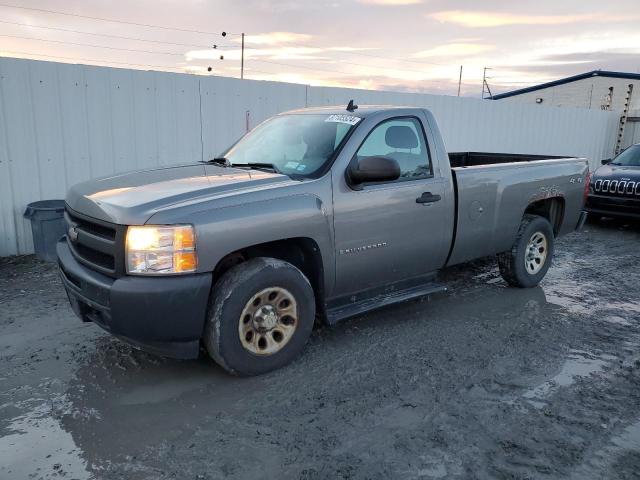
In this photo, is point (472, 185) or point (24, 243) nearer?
point (472, 185)

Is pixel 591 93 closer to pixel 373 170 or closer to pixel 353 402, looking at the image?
pixel 373 170

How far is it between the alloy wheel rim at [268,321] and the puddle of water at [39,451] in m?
1.21

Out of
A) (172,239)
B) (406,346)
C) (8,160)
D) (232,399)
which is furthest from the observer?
(8,160)

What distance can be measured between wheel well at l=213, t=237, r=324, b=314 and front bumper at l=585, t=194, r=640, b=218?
7.46 metres

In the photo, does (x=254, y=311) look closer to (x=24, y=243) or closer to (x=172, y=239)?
(x=172, y=239)

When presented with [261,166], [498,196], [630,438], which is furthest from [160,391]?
[498,196]

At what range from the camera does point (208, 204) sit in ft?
11.3

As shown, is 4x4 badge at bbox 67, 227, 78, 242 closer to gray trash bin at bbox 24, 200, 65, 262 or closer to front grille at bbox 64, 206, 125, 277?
front grille at bbox 64, 206, 125, 277

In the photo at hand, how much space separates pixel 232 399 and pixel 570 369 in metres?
2.52

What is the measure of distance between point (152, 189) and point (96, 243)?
52 centimetres

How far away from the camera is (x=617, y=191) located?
9.47 meters

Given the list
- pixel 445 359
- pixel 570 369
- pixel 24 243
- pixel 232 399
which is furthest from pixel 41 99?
pixel 570 369

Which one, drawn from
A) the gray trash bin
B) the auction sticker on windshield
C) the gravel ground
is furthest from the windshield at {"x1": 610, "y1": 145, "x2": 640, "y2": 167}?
the gray trash bin

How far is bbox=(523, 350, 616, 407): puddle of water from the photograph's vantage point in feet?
12.0
